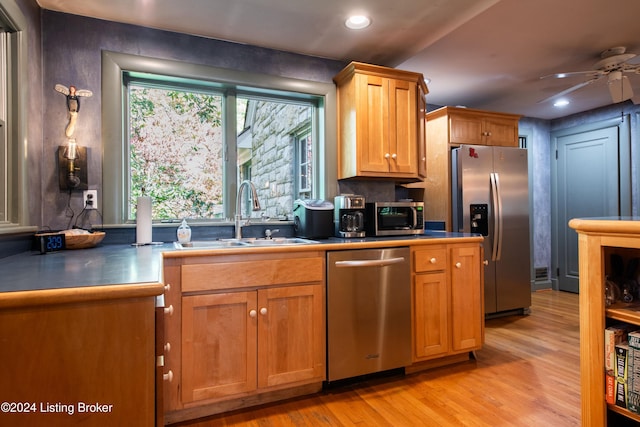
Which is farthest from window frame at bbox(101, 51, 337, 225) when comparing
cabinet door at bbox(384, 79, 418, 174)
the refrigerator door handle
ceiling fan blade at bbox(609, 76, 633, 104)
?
ceiling fan blade at bbox(609, 76, 633, 104)

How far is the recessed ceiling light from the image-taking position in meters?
2.33

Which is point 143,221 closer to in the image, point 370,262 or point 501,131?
point 370,262

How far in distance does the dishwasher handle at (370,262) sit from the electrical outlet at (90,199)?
1.60m

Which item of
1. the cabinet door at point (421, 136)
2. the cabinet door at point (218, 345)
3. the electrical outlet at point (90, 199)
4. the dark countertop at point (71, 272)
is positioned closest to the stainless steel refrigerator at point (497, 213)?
the cabinet door at point (421, 136)

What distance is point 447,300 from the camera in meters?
2.46

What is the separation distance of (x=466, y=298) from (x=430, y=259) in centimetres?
43

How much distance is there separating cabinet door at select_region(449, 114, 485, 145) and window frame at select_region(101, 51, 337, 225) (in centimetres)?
149

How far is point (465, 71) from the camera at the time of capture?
321cm

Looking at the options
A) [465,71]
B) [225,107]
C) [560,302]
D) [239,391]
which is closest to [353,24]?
[225,107]

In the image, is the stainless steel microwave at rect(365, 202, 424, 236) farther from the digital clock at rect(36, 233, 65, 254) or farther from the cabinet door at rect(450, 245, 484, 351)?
the digital clock at rect(36, 233, 65, 254)

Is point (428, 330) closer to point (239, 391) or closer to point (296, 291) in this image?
point (296, 291)

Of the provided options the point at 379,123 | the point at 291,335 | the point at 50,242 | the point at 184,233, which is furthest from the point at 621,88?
the point at 50,242

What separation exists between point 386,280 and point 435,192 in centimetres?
182

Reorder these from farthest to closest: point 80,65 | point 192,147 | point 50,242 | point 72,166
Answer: point 192,147 → point 80,65 → point 72,166 → point 50,242
